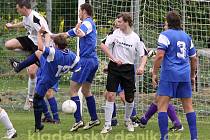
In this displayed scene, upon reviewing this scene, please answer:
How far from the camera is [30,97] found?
11688mm

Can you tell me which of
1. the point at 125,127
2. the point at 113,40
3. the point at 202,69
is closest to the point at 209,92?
the point at 202,69

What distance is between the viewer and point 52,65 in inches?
364

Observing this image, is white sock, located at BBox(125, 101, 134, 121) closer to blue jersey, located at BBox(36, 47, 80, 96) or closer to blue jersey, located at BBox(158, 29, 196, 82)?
blue jersey, located at BBox(36, 47, 80, 96)

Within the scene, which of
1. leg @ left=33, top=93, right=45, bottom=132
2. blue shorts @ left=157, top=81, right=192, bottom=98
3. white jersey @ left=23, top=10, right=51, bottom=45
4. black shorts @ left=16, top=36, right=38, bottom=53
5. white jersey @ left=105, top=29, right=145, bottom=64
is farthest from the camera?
black shorts @ left=16, top=36, right=38, bottom=53

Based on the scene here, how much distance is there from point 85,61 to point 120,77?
0.68 meters

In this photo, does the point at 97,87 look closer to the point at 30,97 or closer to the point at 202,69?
the point at 30,97

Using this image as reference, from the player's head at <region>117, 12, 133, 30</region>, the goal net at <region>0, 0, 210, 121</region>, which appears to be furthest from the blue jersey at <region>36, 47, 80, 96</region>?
the goal net at <region>0, 0, 210, 121</region>

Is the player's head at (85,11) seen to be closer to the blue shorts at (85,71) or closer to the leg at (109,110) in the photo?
the blue shorts at (85,71)

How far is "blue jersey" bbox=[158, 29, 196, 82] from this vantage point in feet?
27.0

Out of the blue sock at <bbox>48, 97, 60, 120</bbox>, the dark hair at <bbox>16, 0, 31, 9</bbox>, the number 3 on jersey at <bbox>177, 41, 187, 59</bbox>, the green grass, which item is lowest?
the green grass

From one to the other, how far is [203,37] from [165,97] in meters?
4.15

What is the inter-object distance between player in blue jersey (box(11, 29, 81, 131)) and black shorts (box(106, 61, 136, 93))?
1.80ft

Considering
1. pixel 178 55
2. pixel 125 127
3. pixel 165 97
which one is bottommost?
pixel 125 127

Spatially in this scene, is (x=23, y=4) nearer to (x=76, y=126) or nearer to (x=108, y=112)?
(x=76, y=126)
